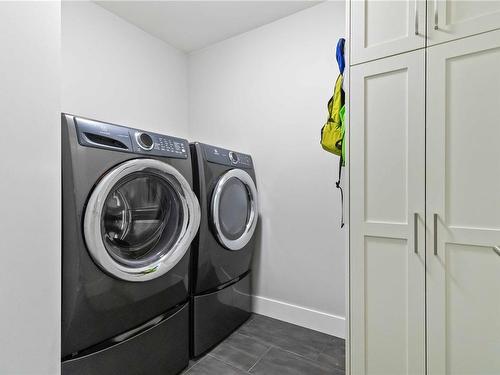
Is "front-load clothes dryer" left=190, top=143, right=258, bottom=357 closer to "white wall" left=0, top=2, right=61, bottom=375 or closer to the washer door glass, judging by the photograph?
the washer door glass

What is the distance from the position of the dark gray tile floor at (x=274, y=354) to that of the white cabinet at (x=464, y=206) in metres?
0.73

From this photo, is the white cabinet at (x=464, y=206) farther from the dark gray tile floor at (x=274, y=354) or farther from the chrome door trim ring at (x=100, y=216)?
the chrome door trim ring at (x=100, y=216)

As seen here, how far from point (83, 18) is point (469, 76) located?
2411 millimetres

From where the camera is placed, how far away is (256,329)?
80.9 inches

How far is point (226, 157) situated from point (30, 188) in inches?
46.7

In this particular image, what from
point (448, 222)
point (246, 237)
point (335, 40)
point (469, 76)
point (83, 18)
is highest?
point (83, 18)

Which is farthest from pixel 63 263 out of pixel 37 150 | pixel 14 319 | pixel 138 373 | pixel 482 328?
pixel 482 328

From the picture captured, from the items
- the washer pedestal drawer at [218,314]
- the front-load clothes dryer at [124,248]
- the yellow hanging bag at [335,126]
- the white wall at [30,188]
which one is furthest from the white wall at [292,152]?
the white wall at [30,188]

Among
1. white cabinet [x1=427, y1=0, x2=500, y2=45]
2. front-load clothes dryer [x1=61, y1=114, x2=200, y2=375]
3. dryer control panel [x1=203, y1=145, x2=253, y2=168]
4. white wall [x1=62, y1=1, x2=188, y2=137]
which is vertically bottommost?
front-load clothes dryer [x1=61, y1=114, x2=200, y2=375]

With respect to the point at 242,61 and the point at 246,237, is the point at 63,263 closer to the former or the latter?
the point at 246,237

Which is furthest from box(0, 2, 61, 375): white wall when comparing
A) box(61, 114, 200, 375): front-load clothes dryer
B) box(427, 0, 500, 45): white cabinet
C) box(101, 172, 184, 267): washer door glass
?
box(427, 0, 500, 45): white cabinet

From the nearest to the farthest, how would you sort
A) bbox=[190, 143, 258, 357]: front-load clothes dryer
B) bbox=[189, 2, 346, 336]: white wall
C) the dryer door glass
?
bbox=[190, 143, 258, 357]: front-load clothes dryer → the dryer door glass → bbox=[189, 2, 346, 336]: white wall

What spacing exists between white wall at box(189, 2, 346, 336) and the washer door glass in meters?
0.97

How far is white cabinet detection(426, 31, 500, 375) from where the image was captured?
1.01 meters
